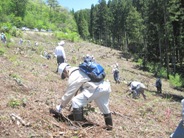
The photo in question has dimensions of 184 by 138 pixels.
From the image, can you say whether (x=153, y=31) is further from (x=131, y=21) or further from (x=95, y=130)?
(x=95, y=130)

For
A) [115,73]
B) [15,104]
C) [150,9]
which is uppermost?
[150,9]

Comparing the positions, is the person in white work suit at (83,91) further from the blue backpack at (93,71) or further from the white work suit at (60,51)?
the white work suit at (60,51)

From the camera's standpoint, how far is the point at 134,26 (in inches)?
2158

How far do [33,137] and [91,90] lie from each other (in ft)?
4.80

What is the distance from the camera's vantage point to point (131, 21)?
2248 inches

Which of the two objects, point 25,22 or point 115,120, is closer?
point 115,120

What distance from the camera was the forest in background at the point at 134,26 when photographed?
1260 inches

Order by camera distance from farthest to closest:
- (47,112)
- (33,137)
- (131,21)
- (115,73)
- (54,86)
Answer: (131,21) → (115,73) → (54,86) → (47,112) → (33,137)

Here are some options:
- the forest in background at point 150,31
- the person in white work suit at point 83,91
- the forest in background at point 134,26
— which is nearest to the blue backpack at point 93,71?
the person in white work suit at point 83,91

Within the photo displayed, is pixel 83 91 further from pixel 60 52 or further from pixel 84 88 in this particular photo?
pixel 60 52

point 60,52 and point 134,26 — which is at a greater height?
point 134,26

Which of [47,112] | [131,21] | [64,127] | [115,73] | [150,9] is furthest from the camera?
[131,21]

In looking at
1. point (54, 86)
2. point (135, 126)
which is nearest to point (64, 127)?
point (135, 126)

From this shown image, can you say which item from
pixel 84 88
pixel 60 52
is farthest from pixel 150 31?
pixel 84 88
